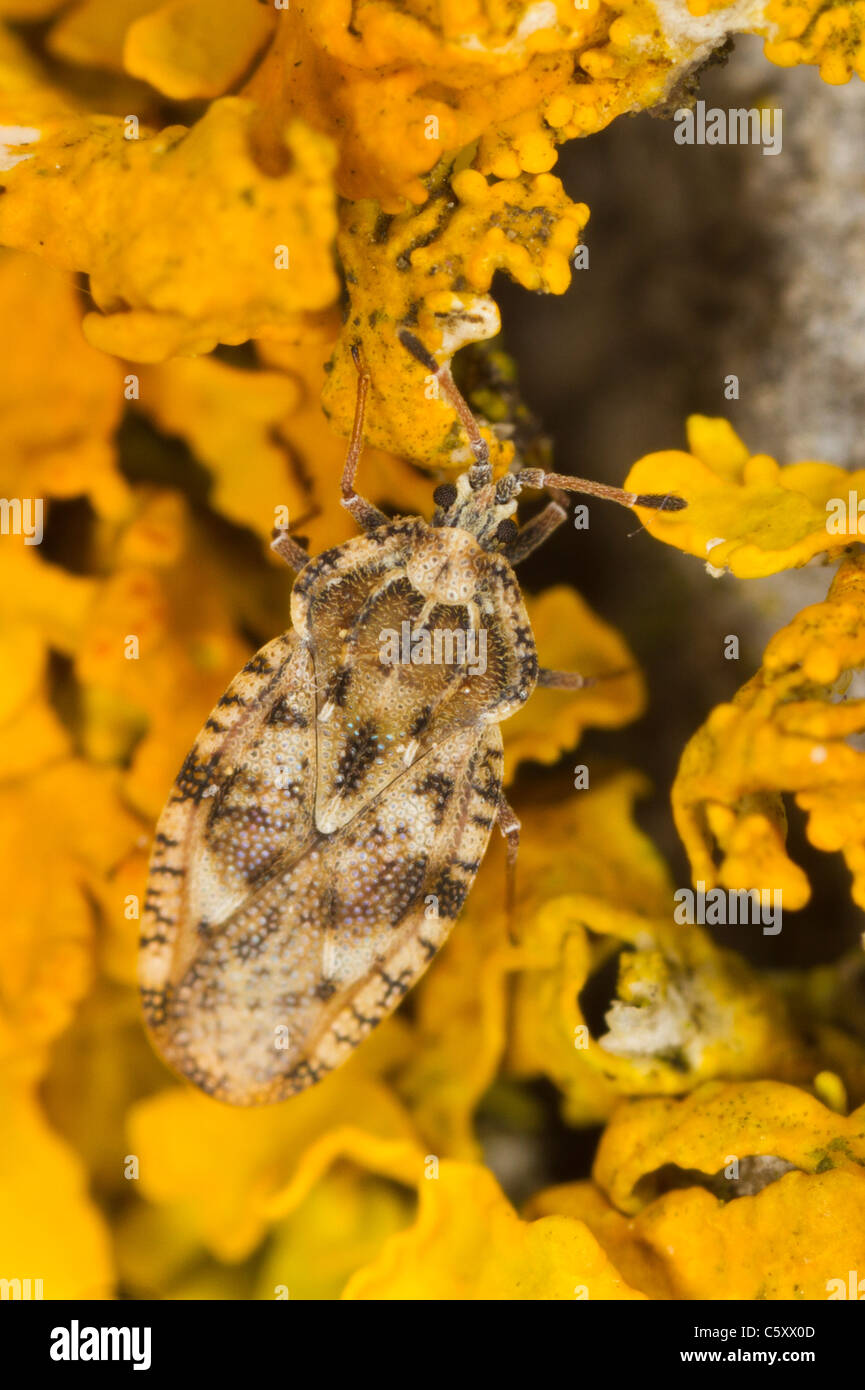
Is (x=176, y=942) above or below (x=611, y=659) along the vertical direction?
below

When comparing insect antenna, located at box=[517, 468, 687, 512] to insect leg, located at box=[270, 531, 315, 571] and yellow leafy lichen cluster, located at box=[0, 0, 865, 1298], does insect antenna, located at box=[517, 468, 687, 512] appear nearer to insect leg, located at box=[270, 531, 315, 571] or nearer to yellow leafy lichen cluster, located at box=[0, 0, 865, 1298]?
yellow leafy lichen cluster, located at box=[0, 0, 865, 1298]

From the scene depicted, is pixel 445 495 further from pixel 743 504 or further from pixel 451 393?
pixel 743 504

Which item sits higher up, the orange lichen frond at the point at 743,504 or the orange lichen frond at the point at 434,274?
the orange lichen frond at the point at 434,274

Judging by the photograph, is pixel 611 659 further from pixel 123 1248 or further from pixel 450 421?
pixel 123 1248

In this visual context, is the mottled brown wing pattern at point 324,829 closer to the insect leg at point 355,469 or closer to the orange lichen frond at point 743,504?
the insect leg at point 355,469

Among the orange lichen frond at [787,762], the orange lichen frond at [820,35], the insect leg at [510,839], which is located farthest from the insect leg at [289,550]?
the orange lichen frond at [820,35]

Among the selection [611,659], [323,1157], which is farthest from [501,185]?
[323,1157]
